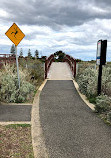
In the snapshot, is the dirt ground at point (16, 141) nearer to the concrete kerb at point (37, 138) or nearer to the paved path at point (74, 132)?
the concrete kerb at point (37, 138)

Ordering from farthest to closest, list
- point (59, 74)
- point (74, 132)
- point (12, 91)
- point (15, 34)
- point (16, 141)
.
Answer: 1. point (59, 74)
2. point (15, 34)
3. point (12, 91)
4. point (74, 132)
5. point (16, 141)

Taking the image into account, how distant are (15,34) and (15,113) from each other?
373 centimetres

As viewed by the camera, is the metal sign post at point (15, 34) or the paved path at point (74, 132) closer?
the paved path at point (74, 132)

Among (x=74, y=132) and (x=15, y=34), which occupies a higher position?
(x=15, y=34)

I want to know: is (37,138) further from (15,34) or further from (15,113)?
(15,34)

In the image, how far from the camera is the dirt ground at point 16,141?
340cm

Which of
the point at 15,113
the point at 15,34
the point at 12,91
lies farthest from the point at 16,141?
the point at 15,34

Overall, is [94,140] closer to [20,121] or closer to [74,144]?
[74,144]

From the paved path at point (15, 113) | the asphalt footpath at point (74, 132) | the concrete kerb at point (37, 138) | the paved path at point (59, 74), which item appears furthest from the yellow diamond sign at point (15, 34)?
the paved path at point (59, 74)

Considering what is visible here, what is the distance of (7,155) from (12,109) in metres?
2.92

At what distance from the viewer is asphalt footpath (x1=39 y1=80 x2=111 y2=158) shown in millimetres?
3498

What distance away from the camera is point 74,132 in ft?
14.3

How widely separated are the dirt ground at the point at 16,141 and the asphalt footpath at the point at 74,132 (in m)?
0.43

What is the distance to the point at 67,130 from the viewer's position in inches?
175
